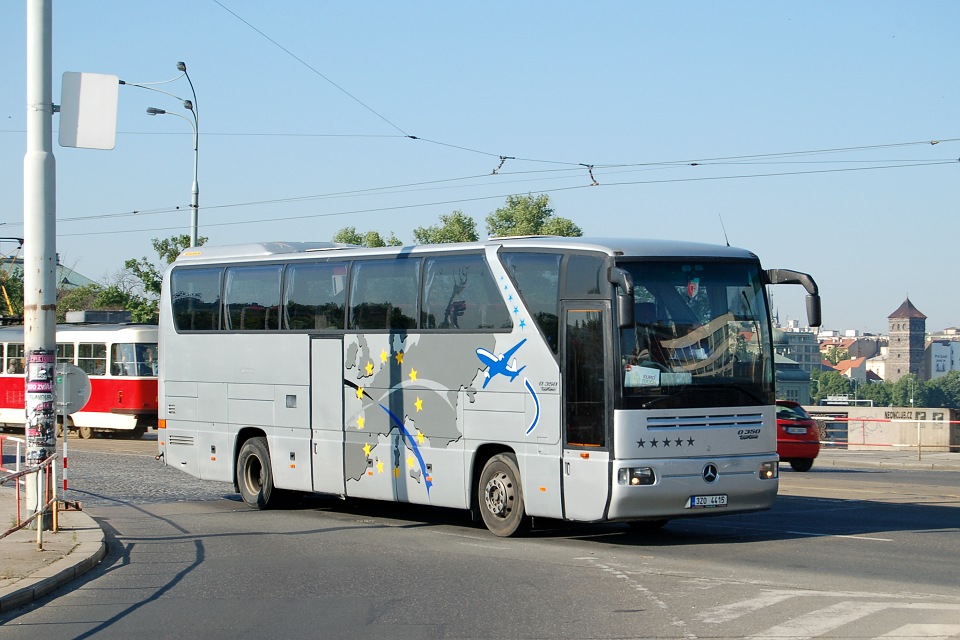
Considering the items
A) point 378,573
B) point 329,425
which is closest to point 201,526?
point 329,425

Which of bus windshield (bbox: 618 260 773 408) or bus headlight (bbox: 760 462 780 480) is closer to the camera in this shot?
bus windshield (bbox: 618 260 773 408)

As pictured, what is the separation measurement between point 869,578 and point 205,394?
36.6 ft

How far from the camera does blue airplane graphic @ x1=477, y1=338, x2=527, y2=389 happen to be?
1409 centimetres

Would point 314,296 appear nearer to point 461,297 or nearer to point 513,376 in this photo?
point 461,297

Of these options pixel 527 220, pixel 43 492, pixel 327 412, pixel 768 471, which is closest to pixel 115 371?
pixel 327 412

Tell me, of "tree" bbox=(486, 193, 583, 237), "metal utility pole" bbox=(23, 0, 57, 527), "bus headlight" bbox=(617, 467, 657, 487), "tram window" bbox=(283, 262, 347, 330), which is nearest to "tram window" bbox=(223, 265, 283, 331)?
"tram window" bbox=(283, 262, 347, 330)

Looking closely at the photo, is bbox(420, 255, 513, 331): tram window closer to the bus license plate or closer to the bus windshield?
the bus windshield

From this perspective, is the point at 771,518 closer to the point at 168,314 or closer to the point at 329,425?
the point at 329,425

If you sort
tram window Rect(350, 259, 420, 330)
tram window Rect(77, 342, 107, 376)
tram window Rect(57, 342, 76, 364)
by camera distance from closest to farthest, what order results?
tram window Rect(350, 259, 420, 330)
tram window Rect(77, 342, 107, 376)
tram window Rect(57, 342, 76, 364)

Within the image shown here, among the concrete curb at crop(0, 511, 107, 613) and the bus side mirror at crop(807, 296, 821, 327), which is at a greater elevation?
the bus side mirror at crop(807, 296, 821, 327)

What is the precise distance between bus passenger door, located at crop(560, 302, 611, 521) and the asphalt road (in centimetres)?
59

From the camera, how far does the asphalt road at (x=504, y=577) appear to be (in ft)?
29.0

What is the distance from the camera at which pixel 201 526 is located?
1572 centimetres

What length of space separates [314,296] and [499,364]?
12.7 feet
